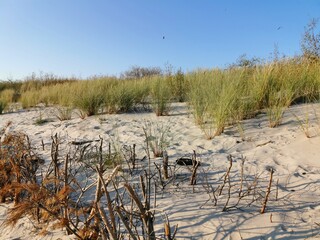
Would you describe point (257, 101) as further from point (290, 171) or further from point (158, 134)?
point (290, 171)

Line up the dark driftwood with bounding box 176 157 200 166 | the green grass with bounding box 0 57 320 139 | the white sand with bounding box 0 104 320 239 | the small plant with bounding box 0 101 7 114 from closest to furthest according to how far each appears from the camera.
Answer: the white sand with bounding box 0 104 320 239
the dark driftwood with bounding box 176 157 200 166
the green grass with bounding box 0 57 320 139
the small plant with bounding box 0 101 7 114

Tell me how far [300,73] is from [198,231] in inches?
169

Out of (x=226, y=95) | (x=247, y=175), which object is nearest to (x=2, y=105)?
(x=226, y=95)

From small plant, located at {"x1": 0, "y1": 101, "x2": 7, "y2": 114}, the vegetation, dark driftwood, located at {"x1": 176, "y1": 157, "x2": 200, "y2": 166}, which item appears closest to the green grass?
the vegetation

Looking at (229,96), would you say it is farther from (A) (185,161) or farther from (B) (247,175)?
(B) (247,175)

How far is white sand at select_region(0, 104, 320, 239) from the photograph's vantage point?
175 centimetres

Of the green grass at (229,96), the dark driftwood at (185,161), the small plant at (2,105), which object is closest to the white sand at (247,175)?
the dark driftwood at (185,161)

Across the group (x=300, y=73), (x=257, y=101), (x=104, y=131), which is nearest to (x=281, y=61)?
(x=300, y=73)

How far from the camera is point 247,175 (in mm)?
2537

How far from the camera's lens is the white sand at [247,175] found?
175cm

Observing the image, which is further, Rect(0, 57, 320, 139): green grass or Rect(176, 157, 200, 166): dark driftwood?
Rect(0, 57, 320, 139): green grass

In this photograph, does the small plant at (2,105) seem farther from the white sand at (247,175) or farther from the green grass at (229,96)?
the white sand at (247,175)

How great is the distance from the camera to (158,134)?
161 inches

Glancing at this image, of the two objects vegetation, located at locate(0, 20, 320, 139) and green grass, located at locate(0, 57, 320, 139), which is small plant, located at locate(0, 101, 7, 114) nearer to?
vegetation, located at locate(0, 20, 320, 139)
